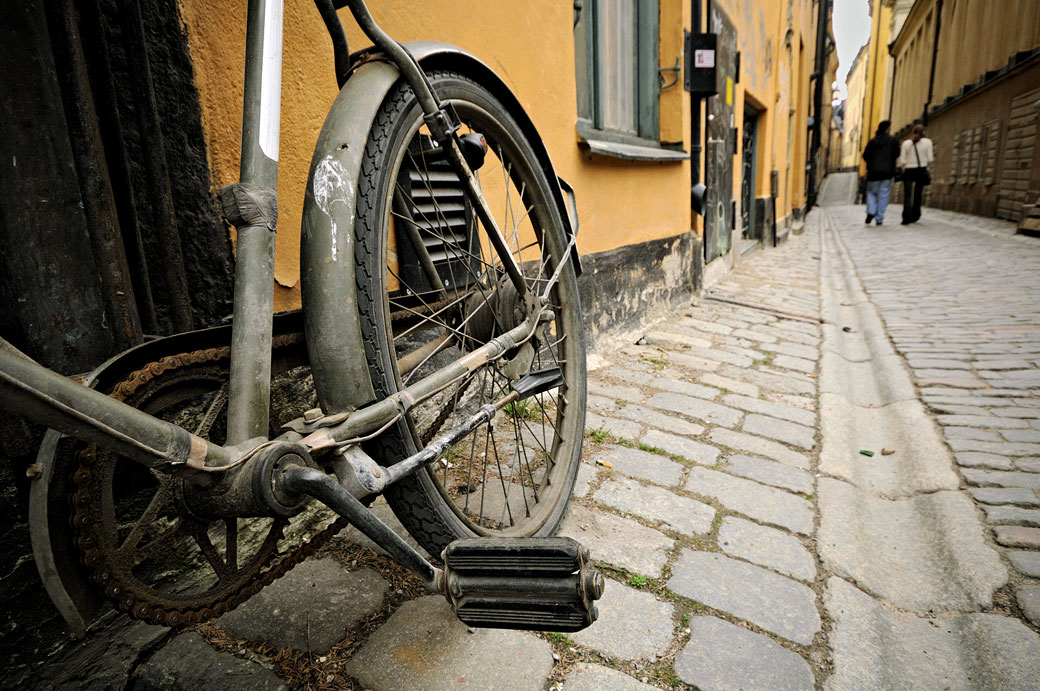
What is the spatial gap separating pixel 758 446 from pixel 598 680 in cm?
151

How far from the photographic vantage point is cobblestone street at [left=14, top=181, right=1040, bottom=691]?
1.23 metres

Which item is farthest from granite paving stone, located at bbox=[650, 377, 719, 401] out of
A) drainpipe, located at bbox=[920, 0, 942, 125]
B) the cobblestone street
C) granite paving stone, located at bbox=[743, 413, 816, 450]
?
drainpipe, located at bbox=[920, 0, 942, 125]

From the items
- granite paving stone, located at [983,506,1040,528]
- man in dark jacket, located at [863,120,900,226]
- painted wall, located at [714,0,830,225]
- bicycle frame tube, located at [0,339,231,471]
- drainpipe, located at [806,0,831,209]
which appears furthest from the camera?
drainpipe, located at [806,0,831,209]

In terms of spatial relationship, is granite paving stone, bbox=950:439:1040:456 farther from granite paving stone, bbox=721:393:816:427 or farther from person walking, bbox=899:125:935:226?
person walking, bbox=899:125:935:226

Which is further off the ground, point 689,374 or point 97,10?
point 97,10

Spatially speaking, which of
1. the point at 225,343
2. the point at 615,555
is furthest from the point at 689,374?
the point at 225,343

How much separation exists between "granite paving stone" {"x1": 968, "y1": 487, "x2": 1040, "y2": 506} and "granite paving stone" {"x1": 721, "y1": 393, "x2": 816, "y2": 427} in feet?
2.41

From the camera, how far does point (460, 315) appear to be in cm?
174

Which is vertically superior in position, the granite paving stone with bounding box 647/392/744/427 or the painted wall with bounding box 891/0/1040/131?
the painted wall with bounding box 891/0/1040/131

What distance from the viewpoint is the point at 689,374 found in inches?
132

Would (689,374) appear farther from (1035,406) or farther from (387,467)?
(387,467)

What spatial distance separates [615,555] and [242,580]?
101 cm

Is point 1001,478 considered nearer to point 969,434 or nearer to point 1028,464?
point 1028,464

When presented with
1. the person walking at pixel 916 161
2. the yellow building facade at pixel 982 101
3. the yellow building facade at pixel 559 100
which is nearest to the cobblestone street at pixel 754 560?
the yellow building facade at pixel 559 100
